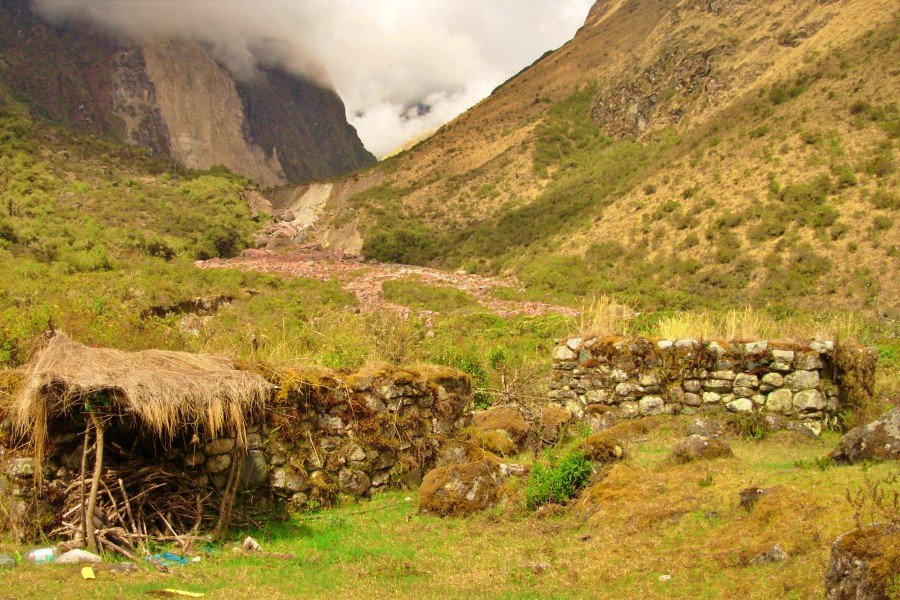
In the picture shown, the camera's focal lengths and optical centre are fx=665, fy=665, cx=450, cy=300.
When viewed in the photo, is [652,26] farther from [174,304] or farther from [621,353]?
[621,353]

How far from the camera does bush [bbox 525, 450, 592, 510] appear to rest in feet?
23.2

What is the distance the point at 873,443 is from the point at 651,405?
15.5ft

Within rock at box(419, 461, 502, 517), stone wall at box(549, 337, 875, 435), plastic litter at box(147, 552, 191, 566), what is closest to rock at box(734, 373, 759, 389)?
stone wall at box(549, 337, 875, 435)

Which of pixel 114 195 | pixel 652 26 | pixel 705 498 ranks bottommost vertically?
pixel 705 498

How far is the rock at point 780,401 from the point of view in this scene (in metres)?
9.62

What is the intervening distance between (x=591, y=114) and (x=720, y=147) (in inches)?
1026

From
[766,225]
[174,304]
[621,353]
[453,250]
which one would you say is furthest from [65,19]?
[621,353]

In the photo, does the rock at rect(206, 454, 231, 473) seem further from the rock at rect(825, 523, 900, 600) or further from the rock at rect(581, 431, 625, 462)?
the rock at rect(825, 523, 900, 600)

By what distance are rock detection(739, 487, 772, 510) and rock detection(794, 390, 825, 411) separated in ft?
15.8

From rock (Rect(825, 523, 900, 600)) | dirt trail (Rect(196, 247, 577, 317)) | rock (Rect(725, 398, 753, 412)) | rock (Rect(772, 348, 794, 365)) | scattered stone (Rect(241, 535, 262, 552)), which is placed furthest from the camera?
dirt trail (Rect(196, 247, 577, 317))

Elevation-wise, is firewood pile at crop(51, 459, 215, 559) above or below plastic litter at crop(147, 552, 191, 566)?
above

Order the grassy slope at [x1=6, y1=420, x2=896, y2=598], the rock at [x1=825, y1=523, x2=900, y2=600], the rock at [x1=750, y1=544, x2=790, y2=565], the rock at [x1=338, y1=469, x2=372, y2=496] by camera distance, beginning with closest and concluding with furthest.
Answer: the rock at [x1=825, y1=523, x2=900, y2=600], the rock at [x1=750, y1=544, x2=790, y2=565], the grassy slope at [x1=6, y1=420, x2=896, y2=598], the rock at [x1=338, y1=469, x2=372, y2=496]

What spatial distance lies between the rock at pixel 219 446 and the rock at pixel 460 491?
219 centimetres

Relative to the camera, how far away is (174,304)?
81.0 feet
